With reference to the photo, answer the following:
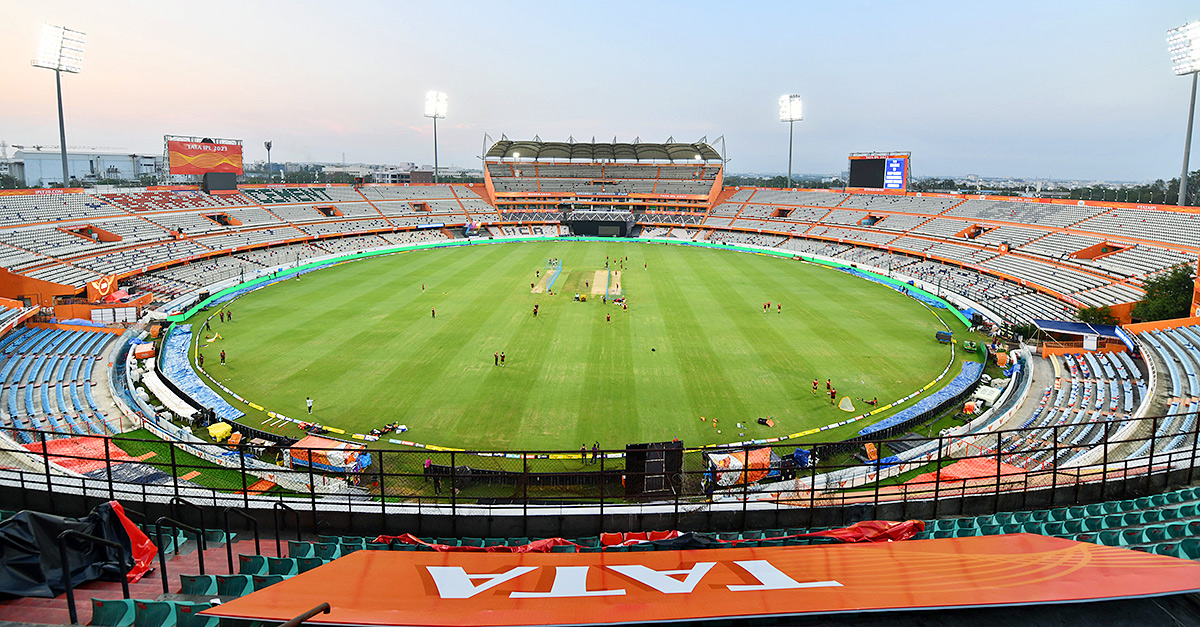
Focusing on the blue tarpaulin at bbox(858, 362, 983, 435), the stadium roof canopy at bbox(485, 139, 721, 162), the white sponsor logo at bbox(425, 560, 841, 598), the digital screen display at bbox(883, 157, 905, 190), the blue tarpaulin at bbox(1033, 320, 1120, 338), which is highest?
the stadium roof canopy at bbox(485, 139, 721, 162)

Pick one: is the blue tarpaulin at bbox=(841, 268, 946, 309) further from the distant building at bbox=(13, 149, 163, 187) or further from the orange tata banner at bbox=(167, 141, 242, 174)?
the distant building at bbox=(13, 149, 163, 187)

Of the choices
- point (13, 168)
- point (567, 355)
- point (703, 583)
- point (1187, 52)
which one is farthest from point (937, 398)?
point (13, 168)

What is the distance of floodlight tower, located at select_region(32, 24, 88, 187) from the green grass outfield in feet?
88.4

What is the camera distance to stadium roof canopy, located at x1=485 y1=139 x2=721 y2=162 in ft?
336

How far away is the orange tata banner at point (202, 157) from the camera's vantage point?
71938mm

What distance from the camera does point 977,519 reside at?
1221cm

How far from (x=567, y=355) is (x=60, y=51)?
5486 cm

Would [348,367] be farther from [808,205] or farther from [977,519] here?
[808,205]

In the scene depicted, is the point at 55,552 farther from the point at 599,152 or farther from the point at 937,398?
the point at 599,152

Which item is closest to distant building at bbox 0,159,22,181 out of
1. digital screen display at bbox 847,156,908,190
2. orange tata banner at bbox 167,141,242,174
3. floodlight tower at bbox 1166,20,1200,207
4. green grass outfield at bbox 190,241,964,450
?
orange tata banner at bbox 167,141,242,174

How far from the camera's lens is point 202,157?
74.6 m

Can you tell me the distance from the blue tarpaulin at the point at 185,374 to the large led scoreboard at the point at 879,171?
272 feet

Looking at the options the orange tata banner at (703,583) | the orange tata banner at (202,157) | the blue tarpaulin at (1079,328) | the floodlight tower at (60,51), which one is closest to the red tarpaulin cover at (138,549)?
the orange tata banner at (703,583)

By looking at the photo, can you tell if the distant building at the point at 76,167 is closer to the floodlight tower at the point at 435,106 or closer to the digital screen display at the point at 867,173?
the floodlight tower at the point at 435,106
